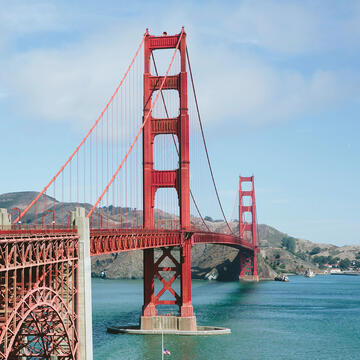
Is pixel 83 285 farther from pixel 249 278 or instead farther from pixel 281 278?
pixel 281 278

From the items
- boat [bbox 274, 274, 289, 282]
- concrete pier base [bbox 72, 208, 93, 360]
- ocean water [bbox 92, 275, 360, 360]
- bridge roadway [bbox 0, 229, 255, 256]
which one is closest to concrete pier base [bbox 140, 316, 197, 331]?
ocean water [bbox 92, 275, 360, 360]

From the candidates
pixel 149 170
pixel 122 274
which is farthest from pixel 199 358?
pixel 122 274

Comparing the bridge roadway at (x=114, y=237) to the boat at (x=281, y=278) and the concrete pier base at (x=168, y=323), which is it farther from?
the boat at (x=281, y=278)

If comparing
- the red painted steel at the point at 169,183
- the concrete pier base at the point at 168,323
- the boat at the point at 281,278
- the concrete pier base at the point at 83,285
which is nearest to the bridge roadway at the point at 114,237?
the concrete pier base at the point at 83,285

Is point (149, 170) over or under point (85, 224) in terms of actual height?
over

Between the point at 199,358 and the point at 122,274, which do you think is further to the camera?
the point at 122,274

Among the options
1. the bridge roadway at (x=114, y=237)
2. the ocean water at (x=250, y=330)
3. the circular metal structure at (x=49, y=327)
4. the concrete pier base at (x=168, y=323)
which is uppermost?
the bridge roadway at (x=114, y=237)

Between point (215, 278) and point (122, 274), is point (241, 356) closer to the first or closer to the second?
point (215, 278)

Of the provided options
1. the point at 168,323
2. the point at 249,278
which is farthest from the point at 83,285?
the point at 249,278
